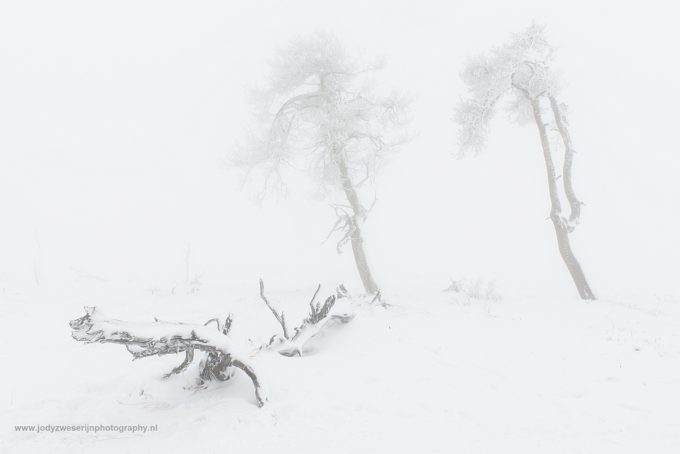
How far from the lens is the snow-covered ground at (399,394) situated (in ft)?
14.0

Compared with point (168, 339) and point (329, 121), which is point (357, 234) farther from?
point (168, 339)

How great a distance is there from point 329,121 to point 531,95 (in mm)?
5850

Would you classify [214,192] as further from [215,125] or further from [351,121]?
[351,121]

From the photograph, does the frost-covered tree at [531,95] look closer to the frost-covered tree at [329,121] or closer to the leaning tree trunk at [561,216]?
the leaning tree trunk at [561,216]

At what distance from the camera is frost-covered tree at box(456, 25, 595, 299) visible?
12180 mm

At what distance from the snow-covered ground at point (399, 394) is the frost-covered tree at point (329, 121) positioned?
6566 millimetres

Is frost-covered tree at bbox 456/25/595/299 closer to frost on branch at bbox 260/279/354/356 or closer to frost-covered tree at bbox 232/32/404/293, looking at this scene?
frost-covered tree at bbox 232/32/404/293

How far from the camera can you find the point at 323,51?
46.1ft

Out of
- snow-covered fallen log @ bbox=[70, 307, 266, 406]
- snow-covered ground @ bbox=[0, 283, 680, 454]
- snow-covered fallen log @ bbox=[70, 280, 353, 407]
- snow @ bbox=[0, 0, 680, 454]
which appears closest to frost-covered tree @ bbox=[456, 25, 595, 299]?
snow @ bbox=[0, 0, 680, 454]

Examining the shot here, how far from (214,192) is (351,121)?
8275 cm

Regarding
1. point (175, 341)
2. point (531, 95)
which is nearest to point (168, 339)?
point (175, 341)

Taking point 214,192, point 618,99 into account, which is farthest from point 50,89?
point 618,99

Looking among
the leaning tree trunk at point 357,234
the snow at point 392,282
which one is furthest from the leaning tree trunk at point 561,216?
the leaning tree trunk at point 357,234

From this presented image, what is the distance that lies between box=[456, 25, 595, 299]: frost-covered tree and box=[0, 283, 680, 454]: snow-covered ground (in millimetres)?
3601
